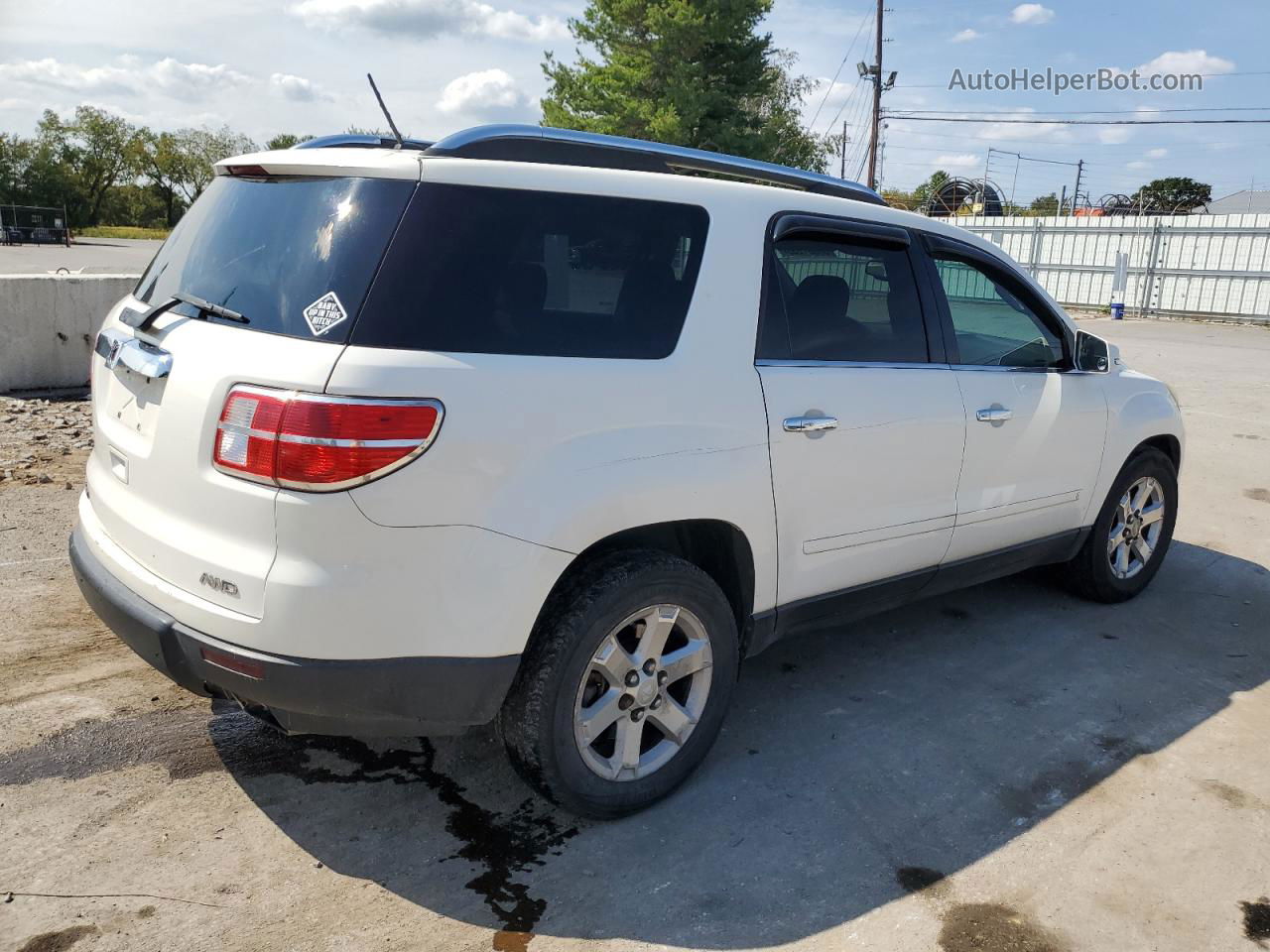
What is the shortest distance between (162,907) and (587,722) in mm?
1199

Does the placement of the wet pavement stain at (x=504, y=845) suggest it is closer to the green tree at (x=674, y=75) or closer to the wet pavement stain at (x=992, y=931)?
the wet pavement stain at (x=992, y=931)

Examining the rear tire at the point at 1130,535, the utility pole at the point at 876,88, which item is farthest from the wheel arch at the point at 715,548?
the utility pole at the point at 876,88

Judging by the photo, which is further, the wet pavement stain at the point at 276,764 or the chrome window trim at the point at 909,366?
the chrome window trim at the point at 909,366

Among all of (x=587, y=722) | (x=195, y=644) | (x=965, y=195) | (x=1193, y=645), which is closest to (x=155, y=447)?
(x=195, y=644)

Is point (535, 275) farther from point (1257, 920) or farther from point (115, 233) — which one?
point (115, 233)

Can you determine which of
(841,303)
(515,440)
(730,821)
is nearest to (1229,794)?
(730,821)

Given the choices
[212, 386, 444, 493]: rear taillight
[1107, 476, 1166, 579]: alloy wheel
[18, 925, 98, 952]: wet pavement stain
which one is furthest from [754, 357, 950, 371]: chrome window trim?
[18, 925, 98, 952]: wet pavement stain

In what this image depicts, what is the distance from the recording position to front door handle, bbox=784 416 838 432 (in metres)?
3.17

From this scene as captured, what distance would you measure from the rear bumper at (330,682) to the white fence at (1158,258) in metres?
27.7

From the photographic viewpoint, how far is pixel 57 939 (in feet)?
7.89

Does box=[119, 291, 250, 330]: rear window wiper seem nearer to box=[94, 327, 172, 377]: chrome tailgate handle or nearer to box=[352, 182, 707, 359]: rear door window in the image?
box=[94, 327, 172, 377]: chrome tailgate handle

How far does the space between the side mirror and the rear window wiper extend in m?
3.60

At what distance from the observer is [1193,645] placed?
4.62 m

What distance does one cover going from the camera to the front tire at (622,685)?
107 inches
